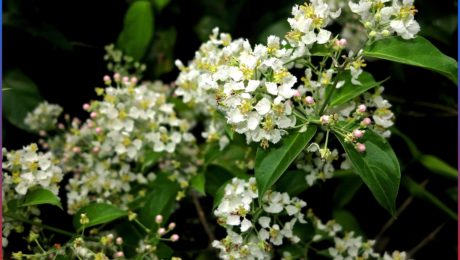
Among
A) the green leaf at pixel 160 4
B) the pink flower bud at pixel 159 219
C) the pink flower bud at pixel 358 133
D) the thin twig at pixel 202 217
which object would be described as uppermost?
the green leaf at pixel 160 4

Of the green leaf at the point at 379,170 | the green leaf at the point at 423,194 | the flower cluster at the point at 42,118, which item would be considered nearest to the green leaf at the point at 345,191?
the green leaf at the point at 423,194

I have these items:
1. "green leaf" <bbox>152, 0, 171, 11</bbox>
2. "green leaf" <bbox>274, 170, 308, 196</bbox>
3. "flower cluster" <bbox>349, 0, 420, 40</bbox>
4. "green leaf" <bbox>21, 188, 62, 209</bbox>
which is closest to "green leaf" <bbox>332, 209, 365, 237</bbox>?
"green leaf" <bbox>274, 170, 308, 196</bbox>

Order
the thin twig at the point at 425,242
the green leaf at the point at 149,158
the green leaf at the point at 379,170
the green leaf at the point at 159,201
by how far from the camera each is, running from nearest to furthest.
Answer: the green leaf at the point at 379,170 < the green leaf at the point at 159,201 < the green leaf at the point at 149,158 < the thin twig at the point at 425,242

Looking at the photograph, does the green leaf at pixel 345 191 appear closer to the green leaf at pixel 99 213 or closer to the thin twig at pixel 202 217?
the thin twig at pixel 202 217

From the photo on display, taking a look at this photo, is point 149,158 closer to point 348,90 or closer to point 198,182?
point 198,182

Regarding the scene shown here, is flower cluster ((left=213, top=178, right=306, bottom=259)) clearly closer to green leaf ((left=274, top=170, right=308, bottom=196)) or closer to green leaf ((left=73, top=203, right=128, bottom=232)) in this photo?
green leaf ((left=274, top=170, right=308, bottom=196))

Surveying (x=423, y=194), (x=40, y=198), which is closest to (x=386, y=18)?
(x=40, y=198)

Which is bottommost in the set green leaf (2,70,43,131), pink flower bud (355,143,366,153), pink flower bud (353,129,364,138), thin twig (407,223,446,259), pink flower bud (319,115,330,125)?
thin twig (407,223,446,259)

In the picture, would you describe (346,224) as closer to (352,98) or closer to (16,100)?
(352,98)
